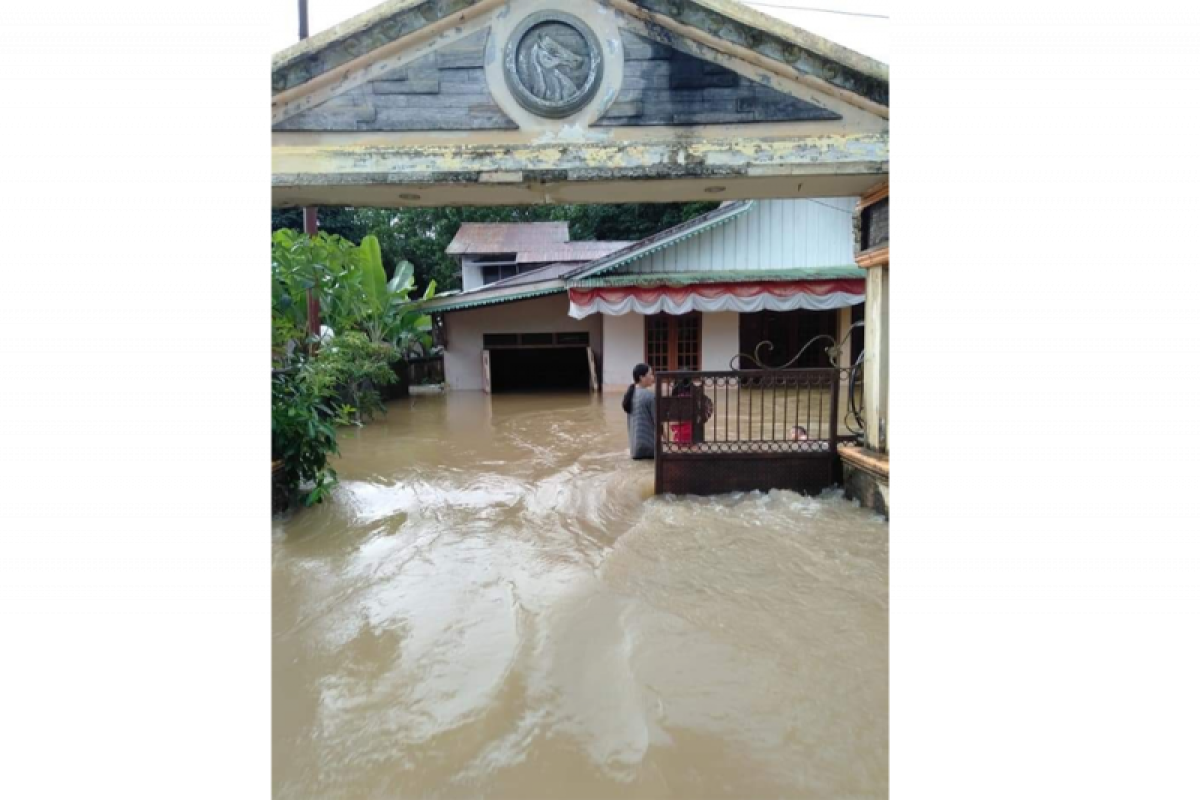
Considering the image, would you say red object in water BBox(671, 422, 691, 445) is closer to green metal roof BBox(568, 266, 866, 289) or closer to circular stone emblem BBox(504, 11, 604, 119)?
circular stone emblem BBox(504, 11, 604, 119)

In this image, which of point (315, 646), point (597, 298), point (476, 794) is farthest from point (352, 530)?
point (597, 298)

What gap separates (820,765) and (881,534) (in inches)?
122

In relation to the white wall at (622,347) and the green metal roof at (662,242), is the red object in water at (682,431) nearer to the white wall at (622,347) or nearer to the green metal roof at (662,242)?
the green metal roof at (662,242)

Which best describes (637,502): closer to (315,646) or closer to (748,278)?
(315,646)

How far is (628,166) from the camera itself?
539 cm

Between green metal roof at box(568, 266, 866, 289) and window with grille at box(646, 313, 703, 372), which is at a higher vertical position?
green metal roof at box(568, 266, 866, 289)

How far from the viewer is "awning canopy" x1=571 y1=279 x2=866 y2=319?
14445mm

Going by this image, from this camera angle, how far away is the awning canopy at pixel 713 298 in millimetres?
14445

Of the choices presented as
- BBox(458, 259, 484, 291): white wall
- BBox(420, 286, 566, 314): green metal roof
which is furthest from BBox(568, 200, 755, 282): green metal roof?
BBox(458, 259, 484, 291): white wall

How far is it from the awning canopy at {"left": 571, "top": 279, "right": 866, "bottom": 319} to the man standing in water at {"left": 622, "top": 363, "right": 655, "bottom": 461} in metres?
6.40

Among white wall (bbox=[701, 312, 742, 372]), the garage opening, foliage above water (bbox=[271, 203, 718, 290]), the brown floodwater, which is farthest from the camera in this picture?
foliage above water (bbox=[271, 203, 718, 290])

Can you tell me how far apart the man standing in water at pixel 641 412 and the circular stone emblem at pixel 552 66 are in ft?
10.1

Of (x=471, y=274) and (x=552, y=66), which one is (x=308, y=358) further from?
(x=471, y=274)

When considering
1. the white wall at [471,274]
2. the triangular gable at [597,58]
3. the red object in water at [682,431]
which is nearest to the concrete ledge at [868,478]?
the red object in water at [682,431]
